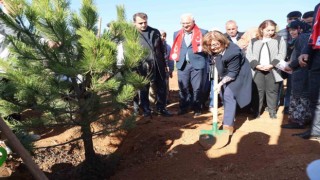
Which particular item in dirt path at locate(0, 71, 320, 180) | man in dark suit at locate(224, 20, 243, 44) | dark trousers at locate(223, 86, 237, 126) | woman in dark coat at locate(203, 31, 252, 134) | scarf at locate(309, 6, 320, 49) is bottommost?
dirt path at locate(0, 71, 320, 180)

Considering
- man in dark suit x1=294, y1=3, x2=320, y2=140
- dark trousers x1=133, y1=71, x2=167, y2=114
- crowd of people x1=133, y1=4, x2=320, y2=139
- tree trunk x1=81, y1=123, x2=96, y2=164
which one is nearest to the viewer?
tree trunk x1=81, y1=123, x2=96, y2=164

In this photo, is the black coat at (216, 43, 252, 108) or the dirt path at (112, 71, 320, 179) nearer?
the dirt path at (112, 71, 320, 179)

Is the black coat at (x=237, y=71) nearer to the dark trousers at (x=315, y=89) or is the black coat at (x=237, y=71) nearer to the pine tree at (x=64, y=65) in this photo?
the dark trousers at (x=315, y=89)

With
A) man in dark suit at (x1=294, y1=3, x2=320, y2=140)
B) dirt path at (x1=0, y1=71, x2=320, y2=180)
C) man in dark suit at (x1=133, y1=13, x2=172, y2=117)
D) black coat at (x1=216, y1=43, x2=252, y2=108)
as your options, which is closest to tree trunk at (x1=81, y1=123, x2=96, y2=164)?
dirt path at (x1=0, y1=71, x2=320, y2=180)

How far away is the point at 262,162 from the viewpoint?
337 centimetres

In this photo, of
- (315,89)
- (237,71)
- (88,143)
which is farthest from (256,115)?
(88,143)

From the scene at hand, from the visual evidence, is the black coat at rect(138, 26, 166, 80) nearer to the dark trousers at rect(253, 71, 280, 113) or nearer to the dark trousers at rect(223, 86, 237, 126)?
the dark trousers at rect(223, 86, 237, 126)

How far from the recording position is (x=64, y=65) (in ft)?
9.65

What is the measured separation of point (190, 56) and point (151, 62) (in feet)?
2.27

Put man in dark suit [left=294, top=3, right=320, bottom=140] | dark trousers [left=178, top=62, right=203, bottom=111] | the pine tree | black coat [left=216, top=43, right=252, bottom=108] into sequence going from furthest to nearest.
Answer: dark trousers [left=178, top=62, right=203, bottom=111]
black coat [left=216, top=43, right=252, bottom=108]
man in dark suit [left=294, top=3, right=320, bottom=140]
the pine tree

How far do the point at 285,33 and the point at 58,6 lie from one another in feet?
15.3

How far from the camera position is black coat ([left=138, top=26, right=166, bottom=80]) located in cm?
489

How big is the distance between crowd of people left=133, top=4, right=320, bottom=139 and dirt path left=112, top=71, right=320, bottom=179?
0.30 meters

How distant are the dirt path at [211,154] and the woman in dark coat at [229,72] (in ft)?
1.25
